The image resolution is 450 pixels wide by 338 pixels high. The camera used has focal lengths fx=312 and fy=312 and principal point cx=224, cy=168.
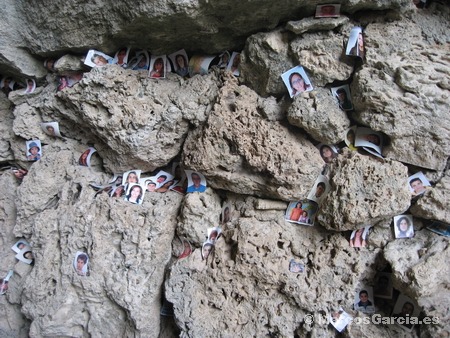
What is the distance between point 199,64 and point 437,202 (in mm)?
1369

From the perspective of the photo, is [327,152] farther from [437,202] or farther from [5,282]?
[5,282]

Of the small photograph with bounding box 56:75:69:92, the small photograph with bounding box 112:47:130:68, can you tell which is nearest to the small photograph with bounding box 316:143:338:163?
the small photograph with bounding box 112:47:130:68

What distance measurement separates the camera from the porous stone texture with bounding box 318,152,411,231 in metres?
1.39

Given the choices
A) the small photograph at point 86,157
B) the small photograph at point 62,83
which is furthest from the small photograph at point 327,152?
the small photograph at point 62,83

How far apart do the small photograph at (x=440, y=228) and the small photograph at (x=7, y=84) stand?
2538 millimetres

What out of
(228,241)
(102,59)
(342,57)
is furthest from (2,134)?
(342,57)

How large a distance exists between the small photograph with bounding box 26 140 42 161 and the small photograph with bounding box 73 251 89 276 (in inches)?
27.3

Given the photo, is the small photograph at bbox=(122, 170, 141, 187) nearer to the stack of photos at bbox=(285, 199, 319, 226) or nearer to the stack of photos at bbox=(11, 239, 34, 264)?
the stack of photos at bbox=(11, 239, 34, 264)

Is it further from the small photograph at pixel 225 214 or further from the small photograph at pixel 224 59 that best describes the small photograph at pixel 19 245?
the small photograph at pixel 224 59

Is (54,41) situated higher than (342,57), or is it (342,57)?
(342,57)

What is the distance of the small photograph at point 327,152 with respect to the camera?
158cm

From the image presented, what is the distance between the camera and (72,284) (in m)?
1.68

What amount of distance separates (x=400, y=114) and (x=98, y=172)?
1.66 meters

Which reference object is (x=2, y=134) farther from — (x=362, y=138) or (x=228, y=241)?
(x=362, y=138)
